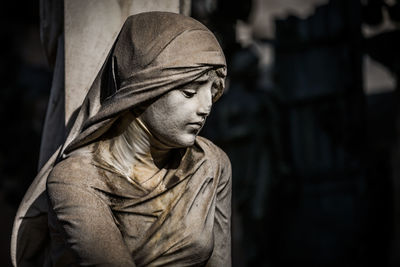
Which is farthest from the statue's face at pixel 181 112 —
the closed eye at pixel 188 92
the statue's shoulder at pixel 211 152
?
the statue's shoulder at pixel 211 152

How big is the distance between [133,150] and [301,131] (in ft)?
26.1

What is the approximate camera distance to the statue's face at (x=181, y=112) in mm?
3668

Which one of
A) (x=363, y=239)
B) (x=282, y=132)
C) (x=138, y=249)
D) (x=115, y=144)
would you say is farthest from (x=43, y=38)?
(x=282, y=132)

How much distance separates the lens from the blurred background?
986cm

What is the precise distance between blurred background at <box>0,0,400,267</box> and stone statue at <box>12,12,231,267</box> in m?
5.67

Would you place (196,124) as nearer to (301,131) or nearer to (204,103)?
(204,103)

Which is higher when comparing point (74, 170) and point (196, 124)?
point (196, 124)

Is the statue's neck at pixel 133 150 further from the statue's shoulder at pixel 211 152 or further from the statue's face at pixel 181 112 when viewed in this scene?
the statue's shoulder at pixel 211 152

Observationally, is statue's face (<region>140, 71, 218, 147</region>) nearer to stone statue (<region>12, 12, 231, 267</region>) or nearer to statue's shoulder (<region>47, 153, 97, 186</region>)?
stone statue (<region>12, 12, 231, 267</region>)

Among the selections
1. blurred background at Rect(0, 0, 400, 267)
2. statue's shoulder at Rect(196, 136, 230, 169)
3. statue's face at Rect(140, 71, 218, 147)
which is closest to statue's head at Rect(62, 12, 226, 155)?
statue's face at Rect(140, 71, 218, 147)

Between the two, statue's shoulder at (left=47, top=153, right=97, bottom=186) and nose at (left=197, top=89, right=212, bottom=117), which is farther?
nose at (left=197, top=89, right=212, bottom=117)

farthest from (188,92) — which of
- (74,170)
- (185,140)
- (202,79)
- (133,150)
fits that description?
(74,170)

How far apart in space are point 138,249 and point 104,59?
1025mm

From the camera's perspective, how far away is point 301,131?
11.6 meters
